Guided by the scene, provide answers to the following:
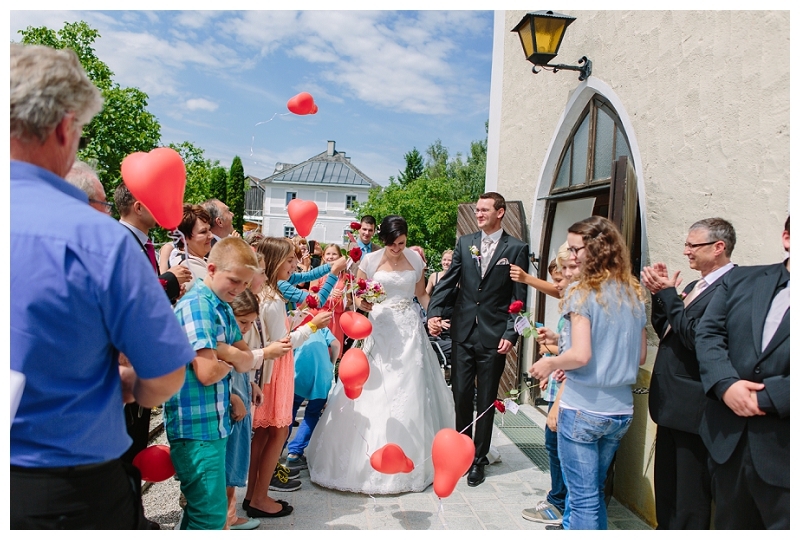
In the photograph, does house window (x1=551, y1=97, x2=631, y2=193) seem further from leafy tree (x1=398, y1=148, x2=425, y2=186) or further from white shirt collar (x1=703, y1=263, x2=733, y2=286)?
leafy tree (x1=398, y1=148, x2=425, y2=186)

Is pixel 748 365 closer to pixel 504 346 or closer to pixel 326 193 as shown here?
pixel 504 346

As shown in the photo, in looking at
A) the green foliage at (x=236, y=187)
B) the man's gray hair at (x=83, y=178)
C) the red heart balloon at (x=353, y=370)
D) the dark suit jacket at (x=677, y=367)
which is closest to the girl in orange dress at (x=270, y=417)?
the red heart balloon at (x=353, y=370)

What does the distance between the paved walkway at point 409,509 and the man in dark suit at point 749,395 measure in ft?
4.22

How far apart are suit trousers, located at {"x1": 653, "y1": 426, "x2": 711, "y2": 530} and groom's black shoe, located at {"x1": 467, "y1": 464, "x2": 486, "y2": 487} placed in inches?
60.1

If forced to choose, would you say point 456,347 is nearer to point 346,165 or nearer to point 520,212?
point 520,212

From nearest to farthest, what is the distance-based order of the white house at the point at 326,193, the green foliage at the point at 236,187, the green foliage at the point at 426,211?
the green foliage at the point at 426,211
the green foliage at the point at 236,187
the white house at the point at 326,193

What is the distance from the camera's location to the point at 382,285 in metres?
4.65

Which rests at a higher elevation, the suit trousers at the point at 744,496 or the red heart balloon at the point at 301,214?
the red heart balloon at the point at 301,214

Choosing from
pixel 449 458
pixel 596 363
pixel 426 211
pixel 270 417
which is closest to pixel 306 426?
pixel 270 417

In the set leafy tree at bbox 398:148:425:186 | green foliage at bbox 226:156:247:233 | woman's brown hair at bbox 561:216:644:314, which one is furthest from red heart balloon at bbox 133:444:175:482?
leafy tree at bbox 398:148:425:186

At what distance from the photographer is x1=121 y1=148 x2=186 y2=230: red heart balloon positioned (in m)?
2.89

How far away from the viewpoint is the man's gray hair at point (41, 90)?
1.33 metres

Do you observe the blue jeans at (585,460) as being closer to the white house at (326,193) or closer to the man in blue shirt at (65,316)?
the man in blue shirt at (65,316)

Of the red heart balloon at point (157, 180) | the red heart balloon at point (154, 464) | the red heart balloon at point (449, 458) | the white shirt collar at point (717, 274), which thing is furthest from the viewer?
the red heart balloon at point (449, 458)
